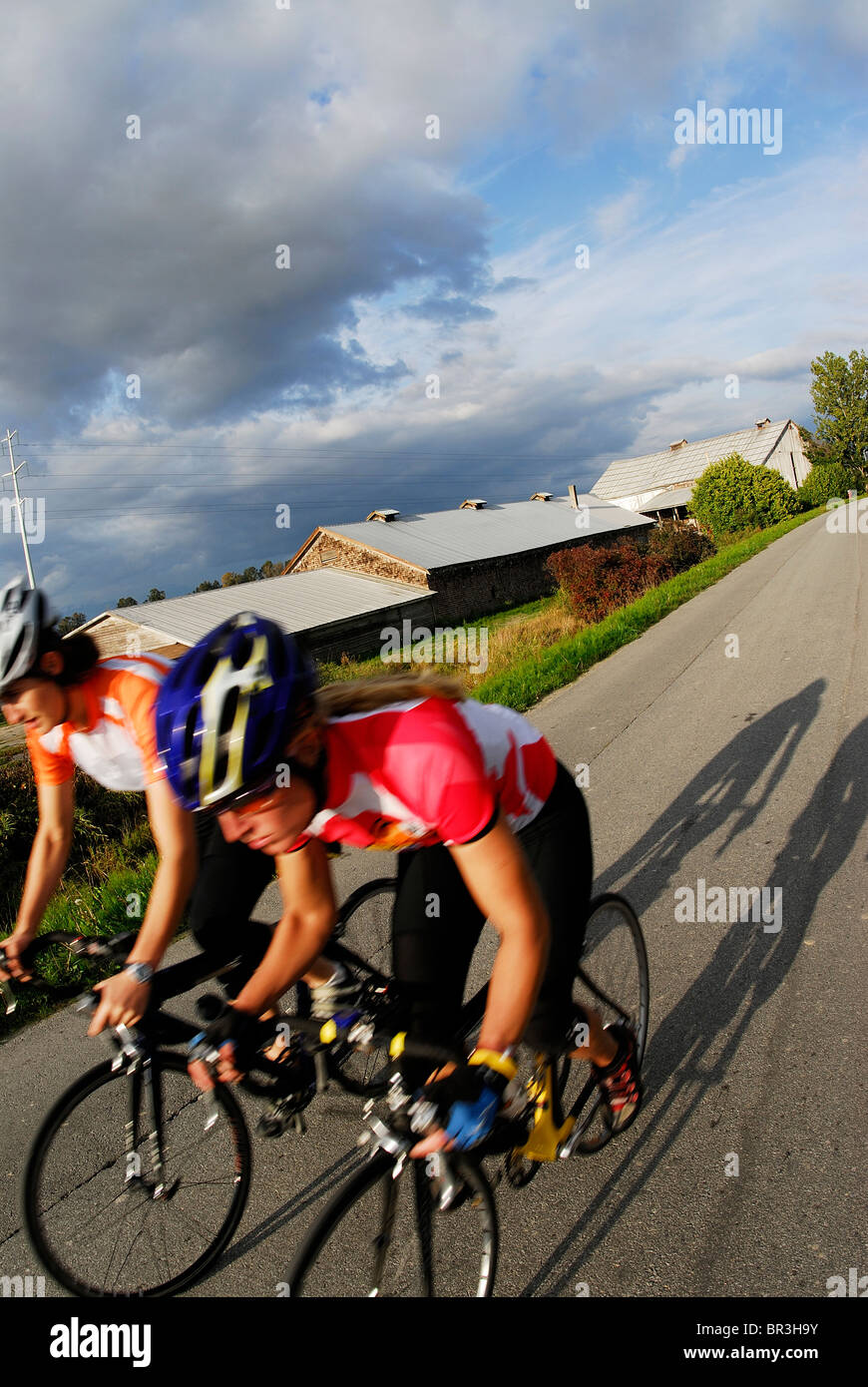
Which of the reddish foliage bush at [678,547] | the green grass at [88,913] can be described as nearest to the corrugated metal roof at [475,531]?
the reddish foliage bush at [678,547]

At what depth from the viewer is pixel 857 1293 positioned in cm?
218

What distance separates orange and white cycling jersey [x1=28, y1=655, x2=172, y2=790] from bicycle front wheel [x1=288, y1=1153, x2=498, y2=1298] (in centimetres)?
131

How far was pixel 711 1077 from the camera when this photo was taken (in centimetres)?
308

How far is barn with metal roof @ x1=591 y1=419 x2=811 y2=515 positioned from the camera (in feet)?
250

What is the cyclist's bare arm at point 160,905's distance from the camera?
2127 millimetres

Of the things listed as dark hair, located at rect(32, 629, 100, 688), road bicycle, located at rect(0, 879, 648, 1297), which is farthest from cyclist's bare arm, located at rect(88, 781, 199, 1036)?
dark hair, located at rect(32, 629, 100, 688)

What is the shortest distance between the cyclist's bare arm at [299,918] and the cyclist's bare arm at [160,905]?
0.28 metres

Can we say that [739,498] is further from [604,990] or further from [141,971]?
[141,971]

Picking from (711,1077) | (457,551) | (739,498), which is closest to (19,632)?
(711,1077)

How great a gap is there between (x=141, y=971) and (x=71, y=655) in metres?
1.06

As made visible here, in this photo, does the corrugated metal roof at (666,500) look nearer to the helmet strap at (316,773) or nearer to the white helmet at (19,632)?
the white helmet at (19,632)
